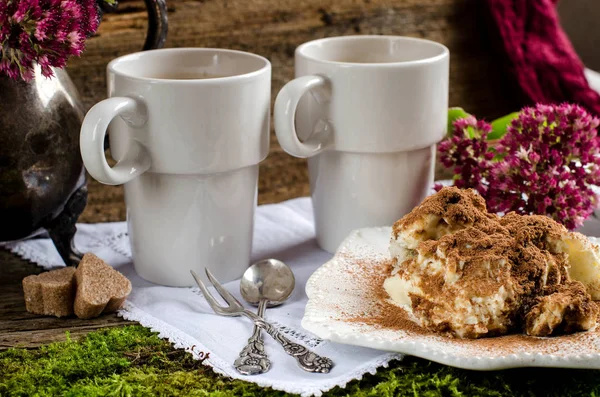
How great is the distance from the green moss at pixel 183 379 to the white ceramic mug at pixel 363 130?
1.03 ft

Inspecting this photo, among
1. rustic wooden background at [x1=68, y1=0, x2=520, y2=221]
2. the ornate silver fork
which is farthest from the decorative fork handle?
rustic wooden background at [x1=68, y1=0, x2=520, y2=221]

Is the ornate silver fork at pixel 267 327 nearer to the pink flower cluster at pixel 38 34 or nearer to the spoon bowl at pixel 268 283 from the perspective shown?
the spoon bowl at pixel 268 283

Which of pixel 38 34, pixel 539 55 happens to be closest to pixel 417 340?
pixel 38 34

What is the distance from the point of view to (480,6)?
1.56 meters

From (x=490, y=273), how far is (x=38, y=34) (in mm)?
529

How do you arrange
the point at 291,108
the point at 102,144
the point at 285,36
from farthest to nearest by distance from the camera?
the point at 285,36, the point at 291,108, the point at 102,144

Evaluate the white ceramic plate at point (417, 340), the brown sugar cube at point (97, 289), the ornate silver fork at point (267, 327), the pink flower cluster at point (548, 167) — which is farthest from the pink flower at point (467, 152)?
the brown sugar cube at point (97, 289)

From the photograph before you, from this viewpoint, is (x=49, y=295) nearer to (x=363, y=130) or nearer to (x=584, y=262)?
(x=363, y=130)

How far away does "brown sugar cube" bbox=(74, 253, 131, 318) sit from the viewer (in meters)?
0.91

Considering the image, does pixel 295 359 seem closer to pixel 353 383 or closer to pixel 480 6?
pixel 353 383

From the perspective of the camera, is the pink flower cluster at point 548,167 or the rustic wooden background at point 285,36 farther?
the rustic wooden background at point 285,36

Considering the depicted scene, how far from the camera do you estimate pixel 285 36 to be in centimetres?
142

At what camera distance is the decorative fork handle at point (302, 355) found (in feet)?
2.59

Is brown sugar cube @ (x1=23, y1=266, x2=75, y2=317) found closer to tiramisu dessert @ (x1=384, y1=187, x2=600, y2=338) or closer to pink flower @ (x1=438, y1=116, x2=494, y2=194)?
tiramisu dessert @ (x1=384, y1=187, x2=600, y2=338)
